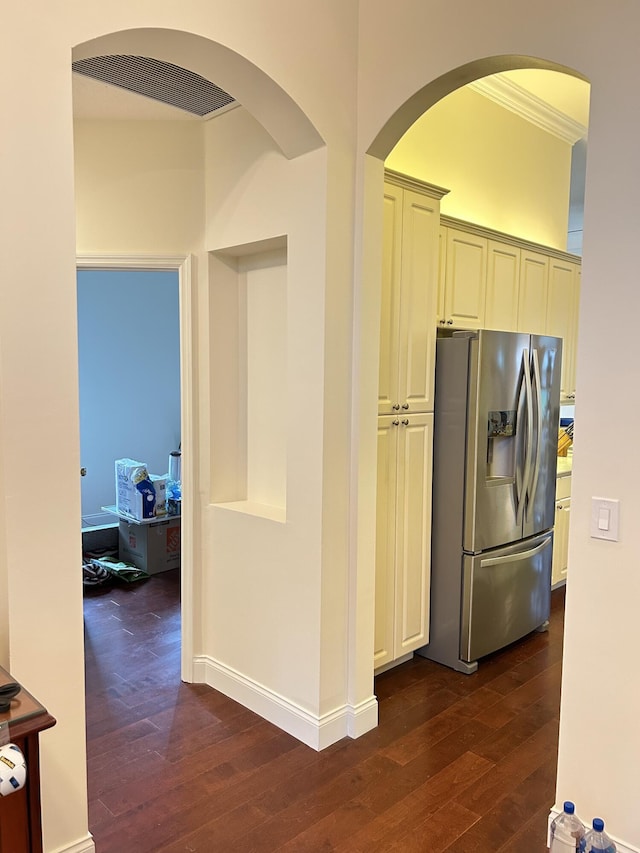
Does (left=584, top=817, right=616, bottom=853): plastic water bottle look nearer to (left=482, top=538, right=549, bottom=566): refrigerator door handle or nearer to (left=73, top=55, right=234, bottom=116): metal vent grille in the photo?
(left=482, top=538, right=549, bottom=566): refrigerator door handle

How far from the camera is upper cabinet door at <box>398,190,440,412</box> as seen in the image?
2.99m

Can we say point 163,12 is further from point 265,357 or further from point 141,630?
point 141,630

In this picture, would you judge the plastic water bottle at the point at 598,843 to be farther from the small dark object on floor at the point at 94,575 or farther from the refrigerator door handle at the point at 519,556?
the small dark object on floor at the point at 94,575

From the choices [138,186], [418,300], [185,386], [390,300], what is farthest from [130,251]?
[418,300]

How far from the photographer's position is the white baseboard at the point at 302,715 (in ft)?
8.63

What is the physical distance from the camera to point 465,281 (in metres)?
3.45

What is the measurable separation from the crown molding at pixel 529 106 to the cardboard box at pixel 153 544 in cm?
365

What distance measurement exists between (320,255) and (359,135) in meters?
0.53

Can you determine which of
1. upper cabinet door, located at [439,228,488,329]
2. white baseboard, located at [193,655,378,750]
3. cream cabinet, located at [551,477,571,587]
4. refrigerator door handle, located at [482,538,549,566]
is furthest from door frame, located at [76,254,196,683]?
cream cabinet, located at [551,477,571,587]

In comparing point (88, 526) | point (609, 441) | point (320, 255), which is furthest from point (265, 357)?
point (88, 526)

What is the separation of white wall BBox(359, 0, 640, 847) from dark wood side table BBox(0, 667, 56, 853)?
1529mm

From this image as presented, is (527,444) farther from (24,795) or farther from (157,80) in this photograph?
(24,795)

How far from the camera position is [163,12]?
1.90 meters

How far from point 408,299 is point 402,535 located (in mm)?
1156
